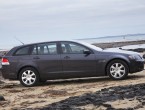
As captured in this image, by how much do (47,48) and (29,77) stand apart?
111cm

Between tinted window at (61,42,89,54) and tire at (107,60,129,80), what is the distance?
109 cm

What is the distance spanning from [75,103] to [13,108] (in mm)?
1471

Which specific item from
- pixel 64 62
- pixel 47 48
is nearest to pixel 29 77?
pixel 47 48

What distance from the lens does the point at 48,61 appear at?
14.0 m

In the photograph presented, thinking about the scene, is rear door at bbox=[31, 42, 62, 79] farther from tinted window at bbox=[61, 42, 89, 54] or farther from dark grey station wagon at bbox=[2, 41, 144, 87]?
tinted window at bbox=[61, 42, 89, 54]

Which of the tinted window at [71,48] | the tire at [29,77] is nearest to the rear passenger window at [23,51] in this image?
the tire at [29,77]

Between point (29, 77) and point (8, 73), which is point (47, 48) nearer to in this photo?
point (29, 77)

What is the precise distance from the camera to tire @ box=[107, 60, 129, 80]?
44.7 feet

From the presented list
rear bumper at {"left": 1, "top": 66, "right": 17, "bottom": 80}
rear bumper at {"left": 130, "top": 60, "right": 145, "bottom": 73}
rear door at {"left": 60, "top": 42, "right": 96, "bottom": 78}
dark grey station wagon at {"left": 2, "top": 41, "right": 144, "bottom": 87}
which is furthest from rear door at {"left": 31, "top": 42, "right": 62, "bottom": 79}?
rear bumper at {"left": 130, "top": 60, "right": 145, "bottom": 73}

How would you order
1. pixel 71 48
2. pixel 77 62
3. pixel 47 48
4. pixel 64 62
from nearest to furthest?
pixel 77 62
pixel 64 62
pixel 71 48
pixel 47 48

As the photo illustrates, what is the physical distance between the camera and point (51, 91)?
1203cm

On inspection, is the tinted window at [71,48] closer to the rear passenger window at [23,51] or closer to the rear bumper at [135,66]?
the rear passenger window at [23,51]

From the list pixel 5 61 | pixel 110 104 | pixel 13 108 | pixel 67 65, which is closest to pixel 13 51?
pixel 5 61

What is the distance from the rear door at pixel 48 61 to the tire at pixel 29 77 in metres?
0.21
